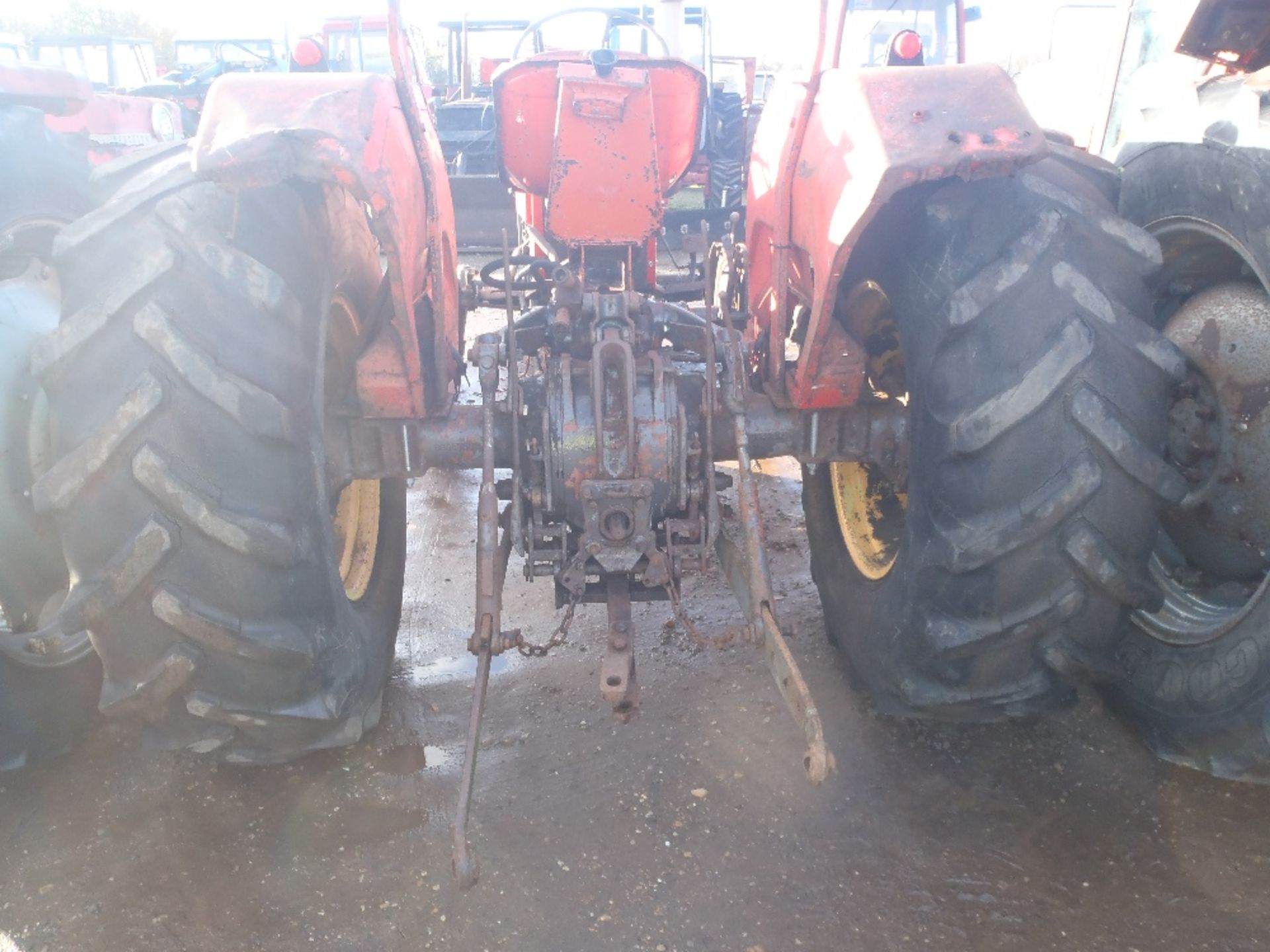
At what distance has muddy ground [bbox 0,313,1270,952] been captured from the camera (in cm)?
191

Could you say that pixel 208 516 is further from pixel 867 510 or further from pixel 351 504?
pixel 867 510

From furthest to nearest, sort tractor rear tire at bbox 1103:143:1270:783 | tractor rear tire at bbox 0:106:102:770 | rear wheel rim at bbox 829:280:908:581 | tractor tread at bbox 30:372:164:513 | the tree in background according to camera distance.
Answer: the tree in background
rear wheel rim at bbox 829:280:908:581
tractor rear tire at bbox 0:106:102:770
tractor rear tire at bbox 1103:143:1270:783
tractor tread at bbox 30:372:164:513

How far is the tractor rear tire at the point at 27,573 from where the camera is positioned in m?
2.33

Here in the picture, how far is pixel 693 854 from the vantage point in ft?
6.89

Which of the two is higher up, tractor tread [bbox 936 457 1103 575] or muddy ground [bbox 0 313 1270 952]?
tractor tread [bbox 936 457 1103 575]

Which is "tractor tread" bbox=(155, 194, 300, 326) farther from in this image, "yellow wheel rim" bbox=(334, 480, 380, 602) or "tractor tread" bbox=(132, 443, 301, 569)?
"yellow wheel rim" bbox=(334, 480, 380, 602)

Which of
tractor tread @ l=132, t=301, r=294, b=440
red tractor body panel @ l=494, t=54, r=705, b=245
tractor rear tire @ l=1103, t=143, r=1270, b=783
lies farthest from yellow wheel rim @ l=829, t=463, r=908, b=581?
tractor tread @ l=132, t=301, r=294, b=440

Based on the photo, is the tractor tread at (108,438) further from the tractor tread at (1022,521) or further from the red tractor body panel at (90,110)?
the red tractor body panel at (90,110)

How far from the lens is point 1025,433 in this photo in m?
1.82

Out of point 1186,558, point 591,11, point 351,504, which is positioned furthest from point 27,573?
point 1186,558

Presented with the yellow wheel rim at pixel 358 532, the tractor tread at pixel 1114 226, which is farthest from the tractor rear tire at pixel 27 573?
the tractor tread at pixel 1114 226

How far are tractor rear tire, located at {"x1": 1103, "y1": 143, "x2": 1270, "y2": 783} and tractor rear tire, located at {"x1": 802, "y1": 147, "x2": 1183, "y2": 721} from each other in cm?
26

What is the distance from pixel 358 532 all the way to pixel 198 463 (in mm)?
1007

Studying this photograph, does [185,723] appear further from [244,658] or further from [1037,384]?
[1037,384]
